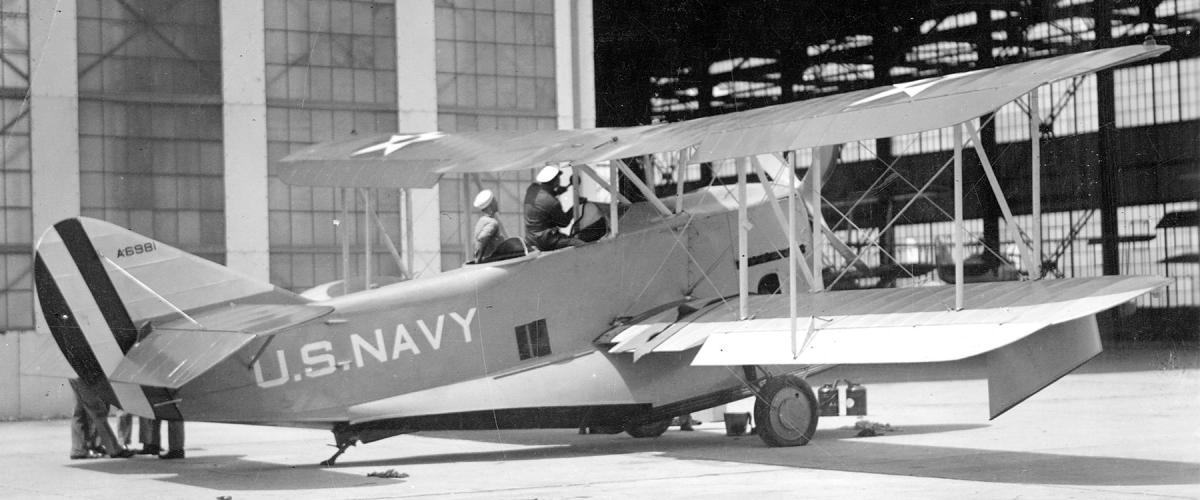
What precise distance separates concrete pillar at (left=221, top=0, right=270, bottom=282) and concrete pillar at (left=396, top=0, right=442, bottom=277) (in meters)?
2.21

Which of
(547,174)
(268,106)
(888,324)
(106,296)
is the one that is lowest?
(888,324)

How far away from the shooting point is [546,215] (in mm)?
12945

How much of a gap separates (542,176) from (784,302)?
108 inches

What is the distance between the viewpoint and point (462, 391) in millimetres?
11773

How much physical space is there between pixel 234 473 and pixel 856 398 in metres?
7.69

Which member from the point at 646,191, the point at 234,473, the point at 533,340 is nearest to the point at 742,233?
the point at 646,191

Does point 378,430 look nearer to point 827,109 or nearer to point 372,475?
point 372,475

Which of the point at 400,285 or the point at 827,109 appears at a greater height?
the point at 827,109

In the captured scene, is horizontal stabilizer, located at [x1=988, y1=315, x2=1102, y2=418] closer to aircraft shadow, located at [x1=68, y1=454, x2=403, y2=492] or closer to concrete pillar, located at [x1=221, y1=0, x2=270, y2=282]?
aircraft shadow, located at [x1=68, y1=454, x2=403, y2=492]

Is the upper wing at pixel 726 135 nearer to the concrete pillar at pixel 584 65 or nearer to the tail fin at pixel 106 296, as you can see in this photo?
the tail fin at pixel 106 296

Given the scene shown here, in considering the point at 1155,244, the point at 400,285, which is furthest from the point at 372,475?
the point at 1155,244

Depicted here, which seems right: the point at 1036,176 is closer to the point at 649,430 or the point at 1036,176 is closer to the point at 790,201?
the point at 790,201

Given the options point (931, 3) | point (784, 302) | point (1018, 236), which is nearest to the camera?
point (1018, 236)

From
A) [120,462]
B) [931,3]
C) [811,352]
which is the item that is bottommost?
[120,462]
